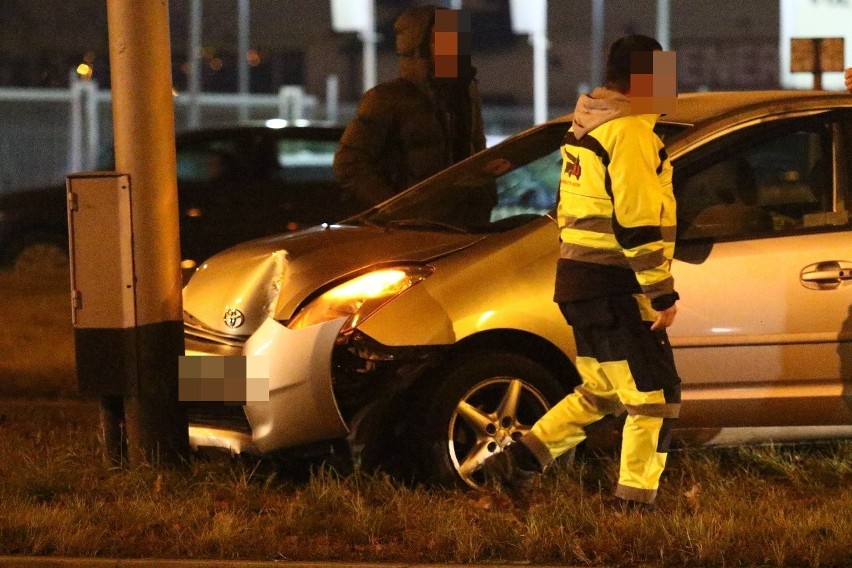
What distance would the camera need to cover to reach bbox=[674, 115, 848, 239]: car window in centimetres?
526

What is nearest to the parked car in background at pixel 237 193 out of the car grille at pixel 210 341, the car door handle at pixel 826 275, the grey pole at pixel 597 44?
the car grille at pixel 210 341

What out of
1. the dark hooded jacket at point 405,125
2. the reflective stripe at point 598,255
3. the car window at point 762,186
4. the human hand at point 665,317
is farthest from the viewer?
the dark hooded jacket at point 405,125

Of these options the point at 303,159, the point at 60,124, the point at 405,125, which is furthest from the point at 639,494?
the point at 60,124

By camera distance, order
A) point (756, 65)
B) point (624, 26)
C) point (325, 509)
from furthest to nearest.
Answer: point (624, 26)
point (756, 65)
point (325, 509)

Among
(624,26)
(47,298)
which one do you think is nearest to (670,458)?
(47,298)

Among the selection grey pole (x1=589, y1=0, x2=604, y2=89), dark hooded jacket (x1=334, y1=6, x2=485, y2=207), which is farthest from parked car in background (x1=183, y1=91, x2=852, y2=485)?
grey pole (x1=589, y1=0, x2=604, y2=89)

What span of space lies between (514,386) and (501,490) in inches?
15.3

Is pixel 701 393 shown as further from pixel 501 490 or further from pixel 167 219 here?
pixel 167 219

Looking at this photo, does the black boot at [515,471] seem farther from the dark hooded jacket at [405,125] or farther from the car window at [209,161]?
the car window at [209,161]

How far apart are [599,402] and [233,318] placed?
60.5 inches

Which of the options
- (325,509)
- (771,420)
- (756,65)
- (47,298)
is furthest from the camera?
(756,65)

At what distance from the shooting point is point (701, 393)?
16.9 ft

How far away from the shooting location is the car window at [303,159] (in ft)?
38.7

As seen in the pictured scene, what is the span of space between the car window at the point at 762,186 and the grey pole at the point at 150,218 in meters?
1.97
